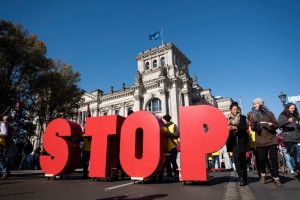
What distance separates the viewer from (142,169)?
20.4 ft

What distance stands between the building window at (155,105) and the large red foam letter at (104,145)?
1160 inches

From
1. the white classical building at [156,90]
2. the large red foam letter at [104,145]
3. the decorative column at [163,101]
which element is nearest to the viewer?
the large red foam letter at [104,145]

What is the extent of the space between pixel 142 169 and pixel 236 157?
245 centimetres

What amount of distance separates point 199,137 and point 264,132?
64.2 inches

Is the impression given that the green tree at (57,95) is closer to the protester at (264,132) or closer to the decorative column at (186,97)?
the decorative column at (186,97)

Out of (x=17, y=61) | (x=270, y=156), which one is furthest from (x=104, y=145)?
(x=17, y=61)

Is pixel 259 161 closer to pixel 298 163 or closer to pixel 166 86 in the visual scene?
pixel 298 163

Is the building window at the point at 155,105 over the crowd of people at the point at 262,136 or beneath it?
over

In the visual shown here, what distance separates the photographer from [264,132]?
5.82 m

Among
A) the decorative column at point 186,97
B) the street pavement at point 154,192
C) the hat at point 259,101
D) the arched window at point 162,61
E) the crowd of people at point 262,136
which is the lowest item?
the street pavement at point 154,192

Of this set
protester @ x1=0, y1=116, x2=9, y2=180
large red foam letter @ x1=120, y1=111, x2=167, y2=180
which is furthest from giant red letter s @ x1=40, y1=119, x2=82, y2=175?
large red foam letter @ x1=120, y1=111, x2=167, y2=180

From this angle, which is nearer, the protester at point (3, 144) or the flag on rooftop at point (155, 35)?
the protester at point (3, 144)

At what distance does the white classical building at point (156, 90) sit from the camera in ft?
120

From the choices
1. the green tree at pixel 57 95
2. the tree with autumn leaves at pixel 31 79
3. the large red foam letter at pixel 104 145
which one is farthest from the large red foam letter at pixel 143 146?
the green tree at pixel 57 95
